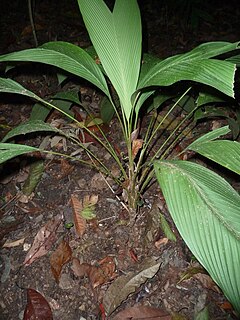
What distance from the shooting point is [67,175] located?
1.47 meters

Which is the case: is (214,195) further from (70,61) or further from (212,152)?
(70,61)

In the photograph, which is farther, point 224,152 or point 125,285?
point 125,285

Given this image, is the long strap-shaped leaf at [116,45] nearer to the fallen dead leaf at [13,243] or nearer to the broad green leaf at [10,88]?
the broad green leaf at [10,88]

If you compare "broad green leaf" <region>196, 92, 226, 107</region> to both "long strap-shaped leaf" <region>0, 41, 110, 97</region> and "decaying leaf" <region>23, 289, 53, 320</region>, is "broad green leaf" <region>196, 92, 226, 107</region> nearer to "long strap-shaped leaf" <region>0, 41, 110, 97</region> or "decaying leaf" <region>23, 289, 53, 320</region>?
"long strap-shaped leaf" <region>0, 41, 110, 97</region>

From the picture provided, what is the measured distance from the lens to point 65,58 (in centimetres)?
101

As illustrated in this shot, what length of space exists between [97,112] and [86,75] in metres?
0.69

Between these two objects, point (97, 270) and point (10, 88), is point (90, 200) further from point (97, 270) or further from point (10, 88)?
point (10, 88)

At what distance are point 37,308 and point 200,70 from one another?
0.88 metres

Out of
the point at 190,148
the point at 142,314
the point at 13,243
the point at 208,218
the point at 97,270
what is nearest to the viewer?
the point at 208,218

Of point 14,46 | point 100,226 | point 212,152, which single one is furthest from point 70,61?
point 14,46

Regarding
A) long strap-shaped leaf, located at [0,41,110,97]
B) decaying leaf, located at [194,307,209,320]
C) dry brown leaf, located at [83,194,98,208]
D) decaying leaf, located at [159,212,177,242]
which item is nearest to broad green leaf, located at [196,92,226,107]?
long strap-shaped leaf, located at [0,41,110,97]

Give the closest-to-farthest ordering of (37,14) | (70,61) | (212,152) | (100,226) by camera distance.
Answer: (212,152), (70,61), (100,226), (37,14)

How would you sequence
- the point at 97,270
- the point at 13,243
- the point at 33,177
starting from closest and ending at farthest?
the point at 97,270, the point at 13,243, the point at 33,177

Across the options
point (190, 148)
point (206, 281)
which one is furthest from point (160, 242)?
point (190, 148)
